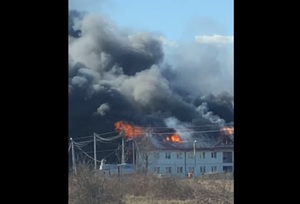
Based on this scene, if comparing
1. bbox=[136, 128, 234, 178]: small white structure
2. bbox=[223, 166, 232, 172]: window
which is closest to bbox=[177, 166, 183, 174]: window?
bbox=[136, 128, 234, 178]: small white structure

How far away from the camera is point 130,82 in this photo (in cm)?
123

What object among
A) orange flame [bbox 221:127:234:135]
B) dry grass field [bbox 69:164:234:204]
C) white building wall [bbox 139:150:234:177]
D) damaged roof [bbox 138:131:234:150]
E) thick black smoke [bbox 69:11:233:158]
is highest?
thick black smoke [bbox 69:11:233:158]

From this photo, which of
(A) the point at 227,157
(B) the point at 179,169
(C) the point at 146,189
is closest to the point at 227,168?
(A) the point at 227,157

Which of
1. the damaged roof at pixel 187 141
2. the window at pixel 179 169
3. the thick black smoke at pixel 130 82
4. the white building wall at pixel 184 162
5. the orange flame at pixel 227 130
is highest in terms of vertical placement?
the thick black smoke at pixel 130 82

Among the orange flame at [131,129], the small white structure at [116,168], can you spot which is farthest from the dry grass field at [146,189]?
the orange flame at [131,129]

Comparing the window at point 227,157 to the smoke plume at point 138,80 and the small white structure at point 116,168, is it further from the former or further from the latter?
the small white structure at point 116,168

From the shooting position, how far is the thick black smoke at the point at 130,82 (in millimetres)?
1211

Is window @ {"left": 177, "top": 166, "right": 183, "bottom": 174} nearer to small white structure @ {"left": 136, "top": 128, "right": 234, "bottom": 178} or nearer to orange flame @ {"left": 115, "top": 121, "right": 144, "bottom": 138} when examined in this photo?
small white structure @ {"left": 136, "top": 128, "right": 234, "bottom": 178}

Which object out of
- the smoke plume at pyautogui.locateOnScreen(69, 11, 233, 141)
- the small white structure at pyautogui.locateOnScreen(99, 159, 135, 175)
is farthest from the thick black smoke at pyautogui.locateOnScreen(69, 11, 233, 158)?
the small white structure at pyautogui.locateOnScreen(99, 159, 135, 175)

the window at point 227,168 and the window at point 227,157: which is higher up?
the window at point 227,157

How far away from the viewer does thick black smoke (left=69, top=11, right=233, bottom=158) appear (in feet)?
3.97

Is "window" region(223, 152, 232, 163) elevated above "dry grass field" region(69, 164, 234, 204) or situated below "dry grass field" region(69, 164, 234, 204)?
above
